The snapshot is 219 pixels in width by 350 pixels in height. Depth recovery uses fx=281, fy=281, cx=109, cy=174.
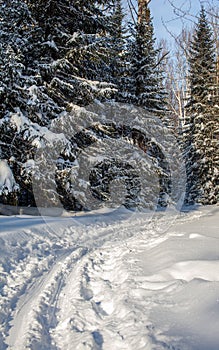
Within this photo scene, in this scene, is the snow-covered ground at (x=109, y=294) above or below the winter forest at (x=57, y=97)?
below

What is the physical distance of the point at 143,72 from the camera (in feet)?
51.1

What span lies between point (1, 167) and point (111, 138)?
5.86 meters

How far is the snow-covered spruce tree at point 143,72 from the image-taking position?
15375 millimetres

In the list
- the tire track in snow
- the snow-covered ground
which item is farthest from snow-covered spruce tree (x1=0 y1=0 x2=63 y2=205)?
the tire track in snow

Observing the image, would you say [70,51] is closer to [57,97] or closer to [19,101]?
[57,97]

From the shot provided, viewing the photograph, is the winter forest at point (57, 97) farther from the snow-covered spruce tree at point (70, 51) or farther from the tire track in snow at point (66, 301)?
the tire track in snow at point (66, 301)

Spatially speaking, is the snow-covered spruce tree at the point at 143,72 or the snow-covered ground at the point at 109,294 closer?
the snow-covered ground at the point at 109,294

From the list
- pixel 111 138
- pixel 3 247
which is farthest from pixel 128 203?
pixel 3 247

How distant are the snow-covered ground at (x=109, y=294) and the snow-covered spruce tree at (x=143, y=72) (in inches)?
422

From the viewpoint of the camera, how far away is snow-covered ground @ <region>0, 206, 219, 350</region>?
258 centimetres

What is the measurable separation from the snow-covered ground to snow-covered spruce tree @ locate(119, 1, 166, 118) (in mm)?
10727

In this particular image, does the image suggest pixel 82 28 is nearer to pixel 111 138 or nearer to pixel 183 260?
pixel 111 138

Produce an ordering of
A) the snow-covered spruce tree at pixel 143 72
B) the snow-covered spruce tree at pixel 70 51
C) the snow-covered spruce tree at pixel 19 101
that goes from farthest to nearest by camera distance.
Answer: the snow-covered spruce tree at pixel 143 72 < the snow-covered spruce tree at pixel 70 51 < the snow-covered spruce tree at pixel 19 101

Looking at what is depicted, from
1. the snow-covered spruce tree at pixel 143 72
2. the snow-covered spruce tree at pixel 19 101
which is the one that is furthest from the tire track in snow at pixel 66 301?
the snow-covered spruce tree at pixel 143 72
